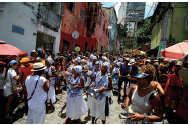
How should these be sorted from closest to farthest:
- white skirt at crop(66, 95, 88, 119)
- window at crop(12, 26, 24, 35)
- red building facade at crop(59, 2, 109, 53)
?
white skirt at crop(66, 95, 88, 119), window at crop(12, 26, 24, 35), red building facade at crop(59, 2, 109, 53)

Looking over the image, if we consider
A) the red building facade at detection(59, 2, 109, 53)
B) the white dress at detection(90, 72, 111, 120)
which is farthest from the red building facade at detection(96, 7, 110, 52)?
the white dress at detection(90, 72, 111, 120)

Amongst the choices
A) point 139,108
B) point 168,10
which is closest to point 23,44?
point 139,108

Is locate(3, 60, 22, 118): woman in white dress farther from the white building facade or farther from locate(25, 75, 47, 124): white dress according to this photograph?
the white building facade

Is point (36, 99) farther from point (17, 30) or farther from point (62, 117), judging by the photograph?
point (17, 30)

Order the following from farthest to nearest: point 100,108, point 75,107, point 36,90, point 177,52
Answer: point 177,52
point 75,107
point 100,108
point 36,90

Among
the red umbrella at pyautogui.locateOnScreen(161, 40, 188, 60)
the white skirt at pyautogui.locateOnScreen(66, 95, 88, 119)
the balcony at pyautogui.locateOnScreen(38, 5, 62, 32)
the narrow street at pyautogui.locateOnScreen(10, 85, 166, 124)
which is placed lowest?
the narrow street at pyautogui.locateOnScreen(10, 85, 166, 124)

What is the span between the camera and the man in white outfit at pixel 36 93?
2717mm

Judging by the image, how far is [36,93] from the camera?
8.98 ft

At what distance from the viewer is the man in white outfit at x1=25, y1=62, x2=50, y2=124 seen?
272cm

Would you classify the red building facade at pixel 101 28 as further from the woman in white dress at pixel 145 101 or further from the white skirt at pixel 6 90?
the woman in white dress at pixel 145 101

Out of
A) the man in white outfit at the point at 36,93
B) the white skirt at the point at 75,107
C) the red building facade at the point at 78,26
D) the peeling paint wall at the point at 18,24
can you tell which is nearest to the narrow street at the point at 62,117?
the white skirt at the point at 75,107

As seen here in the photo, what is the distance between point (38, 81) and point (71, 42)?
39.1 ft

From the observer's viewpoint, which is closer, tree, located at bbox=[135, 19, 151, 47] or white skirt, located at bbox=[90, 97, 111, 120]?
white skirt, located at bbox=[90, 97, 111, 120]

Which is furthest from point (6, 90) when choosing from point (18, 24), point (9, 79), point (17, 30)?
point (18, 24)
